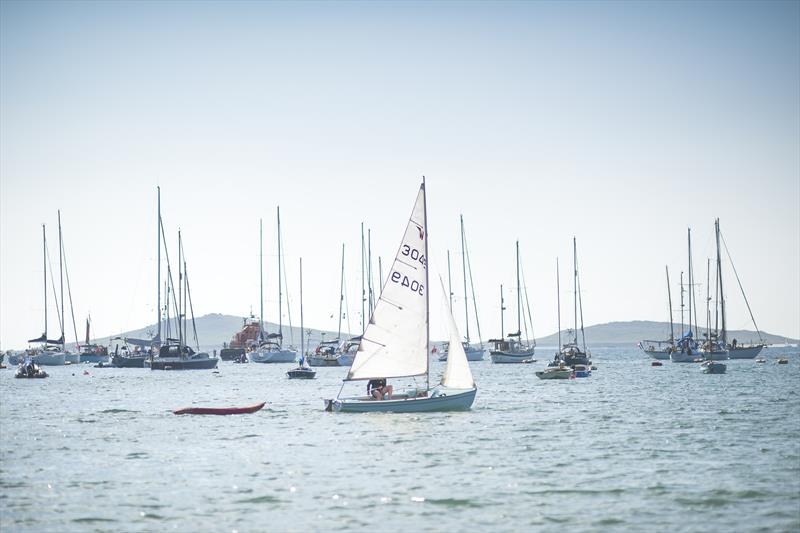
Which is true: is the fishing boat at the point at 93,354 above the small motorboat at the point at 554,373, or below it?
above

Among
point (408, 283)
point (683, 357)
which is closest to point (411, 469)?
point (408, 283)

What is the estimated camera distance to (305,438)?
43.6 meters

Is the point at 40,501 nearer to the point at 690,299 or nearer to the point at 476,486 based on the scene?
the point at 476,486

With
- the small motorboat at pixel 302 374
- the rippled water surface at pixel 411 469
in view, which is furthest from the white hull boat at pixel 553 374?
the rippled water surface at pixel 411 469

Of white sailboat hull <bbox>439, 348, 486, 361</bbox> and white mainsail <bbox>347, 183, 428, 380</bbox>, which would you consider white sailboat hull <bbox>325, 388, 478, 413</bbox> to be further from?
white sailboat hull <bbox>439, 348, 486, 361</bbox>

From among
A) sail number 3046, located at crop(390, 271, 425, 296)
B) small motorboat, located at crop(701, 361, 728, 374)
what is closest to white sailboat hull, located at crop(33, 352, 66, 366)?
Result: small motorboat, located at crop(701, 361, 728, 374)

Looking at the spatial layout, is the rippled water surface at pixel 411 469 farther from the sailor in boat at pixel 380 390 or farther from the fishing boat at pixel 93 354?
the fishing boat at pixel 93 354

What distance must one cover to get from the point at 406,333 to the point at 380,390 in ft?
10.9

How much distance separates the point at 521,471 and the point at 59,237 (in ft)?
400

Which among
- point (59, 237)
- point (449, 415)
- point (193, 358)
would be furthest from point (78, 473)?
point (59, 237)

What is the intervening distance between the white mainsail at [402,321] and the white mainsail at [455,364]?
1.31 meters

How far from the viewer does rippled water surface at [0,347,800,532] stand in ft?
83.3

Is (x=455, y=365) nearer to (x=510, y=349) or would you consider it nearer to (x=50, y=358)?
(x=510, y=349)

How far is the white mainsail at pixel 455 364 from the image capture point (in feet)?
163
